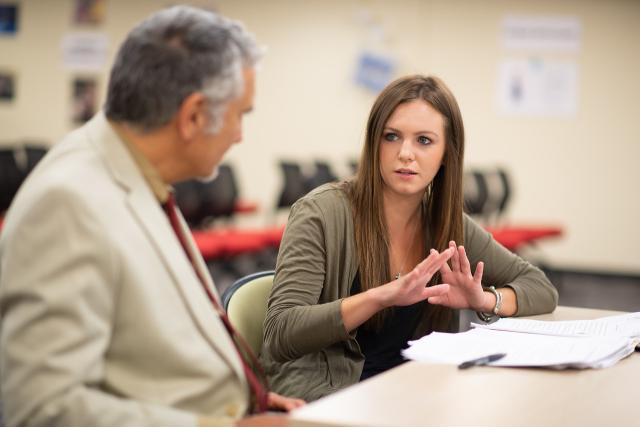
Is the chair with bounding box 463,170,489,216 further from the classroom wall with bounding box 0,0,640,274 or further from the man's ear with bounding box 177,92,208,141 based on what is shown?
the man's ear with bounding box 177,92,208,141

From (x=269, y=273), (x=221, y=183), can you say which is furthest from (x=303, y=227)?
(x=221, y=183)

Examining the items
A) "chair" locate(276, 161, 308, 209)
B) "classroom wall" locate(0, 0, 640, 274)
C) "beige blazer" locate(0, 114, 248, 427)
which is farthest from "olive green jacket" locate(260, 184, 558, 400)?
"classroom wall" locate(0, 0, 640, 274)

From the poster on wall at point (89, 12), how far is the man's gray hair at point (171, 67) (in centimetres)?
962

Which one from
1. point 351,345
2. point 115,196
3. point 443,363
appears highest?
point 115,196

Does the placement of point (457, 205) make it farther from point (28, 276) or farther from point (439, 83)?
point (28, 276)

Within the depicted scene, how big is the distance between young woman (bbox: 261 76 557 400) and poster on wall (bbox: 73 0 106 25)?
29.1ft

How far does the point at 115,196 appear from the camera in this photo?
1.21 meters

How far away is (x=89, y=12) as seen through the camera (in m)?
10.3

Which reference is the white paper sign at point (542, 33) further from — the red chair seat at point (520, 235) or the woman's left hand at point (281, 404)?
the woman's left hand at point (281, 404)

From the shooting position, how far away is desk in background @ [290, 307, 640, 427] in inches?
46.5

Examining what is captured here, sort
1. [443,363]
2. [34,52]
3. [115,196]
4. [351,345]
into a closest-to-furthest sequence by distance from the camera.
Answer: [115,196] < [443,363] < [351,345] < [34,52]

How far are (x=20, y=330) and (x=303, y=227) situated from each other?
99 centimetres

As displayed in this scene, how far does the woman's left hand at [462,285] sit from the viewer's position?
1.99 m

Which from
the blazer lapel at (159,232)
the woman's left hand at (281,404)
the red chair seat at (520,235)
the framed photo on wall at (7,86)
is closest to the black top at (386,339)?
the woman's left hand at (281,404)
